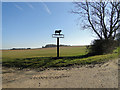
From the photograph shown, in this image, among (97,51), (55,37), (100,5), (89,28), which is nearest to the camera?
(55,37)

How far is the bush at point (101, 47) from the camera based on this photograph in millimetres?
14836

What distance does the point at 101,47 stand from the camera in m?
14.8

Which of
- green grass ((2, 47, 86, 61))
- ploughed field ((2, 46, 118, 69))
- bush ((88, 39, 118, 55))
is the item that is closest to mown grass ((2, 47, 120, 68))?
ploughed field ((2, 46, 118, 69))

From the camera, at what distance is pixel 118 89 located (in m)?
3.71

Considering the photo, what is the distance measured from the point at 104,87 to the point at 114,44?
14.1 m

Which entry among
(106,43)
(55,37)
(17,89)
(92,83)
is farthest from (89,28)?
(17,89)

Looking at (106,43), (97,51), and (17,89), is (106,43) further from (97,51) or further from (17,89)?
(17,89)

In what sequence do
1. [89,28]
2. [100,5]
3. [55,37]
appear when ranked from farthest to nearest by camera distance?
[89,28] < [100,5] < [55,37]

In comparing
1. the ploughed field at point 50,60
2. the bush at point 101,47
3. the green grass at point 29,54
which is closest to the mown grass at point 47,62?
the ploughed field at point 50,60

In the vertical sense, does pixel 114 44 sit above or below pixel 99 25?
below

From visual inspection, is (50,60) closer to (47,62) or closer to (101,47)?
(47,62)

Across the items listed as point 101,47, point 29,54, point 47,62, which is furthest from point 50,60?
point 101,47

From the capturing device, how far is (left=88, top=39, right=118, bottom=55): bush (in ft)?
48.7

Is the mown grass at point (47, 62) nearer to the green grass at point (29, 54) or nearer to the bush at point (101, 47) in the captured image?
the green grass at point (29, 54)
